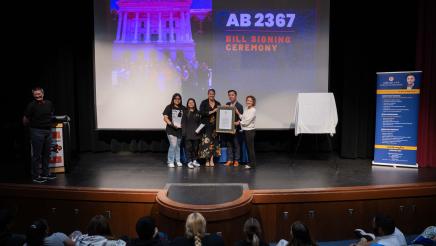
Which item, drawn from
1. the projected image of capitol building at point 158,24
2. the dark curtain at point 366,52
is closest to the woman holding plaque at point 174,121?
the projected image of capitol building at point 158,24

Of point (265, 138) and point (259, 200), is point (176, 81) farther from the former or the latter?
point (259, 200)

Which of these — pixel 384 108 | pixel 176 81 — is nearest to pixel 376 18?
pixel 384 108

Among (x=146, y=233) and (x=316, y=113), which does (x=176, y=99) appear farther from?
(x=146, y=233)

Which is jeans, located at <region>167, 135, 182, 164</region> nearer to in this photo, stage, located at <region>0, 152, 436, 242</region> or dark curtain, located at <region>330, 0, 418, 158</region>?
stage, located at <region>0, 152, 436, 242</region>

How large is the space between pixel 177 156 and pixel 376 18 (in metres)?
4.15

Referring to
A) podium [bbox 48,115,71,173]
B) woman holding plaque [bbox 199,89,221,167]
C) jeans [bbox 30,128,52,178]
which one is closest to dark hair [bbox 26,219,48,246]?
jeans [bbox 30,128,52,178]

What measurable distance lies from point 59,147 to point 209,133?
2279 mm

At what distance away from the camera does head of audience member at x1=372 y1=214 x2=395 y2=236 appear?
328 centimetres

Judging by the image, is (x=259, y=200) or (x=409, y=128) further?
(x=409, y=128)

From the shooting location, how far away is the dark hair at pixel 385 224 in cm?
328

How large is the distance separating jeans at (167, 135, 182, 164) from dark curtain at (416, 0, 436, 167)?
3905mm

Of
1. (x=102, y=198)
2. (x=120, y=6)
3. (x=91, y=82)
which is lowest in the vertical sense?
(x=102, y=198)

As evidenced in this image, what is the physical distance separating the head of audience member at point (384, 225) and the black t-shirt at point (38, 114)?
165 inches

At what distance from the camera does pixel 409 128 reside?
643 centimetres
